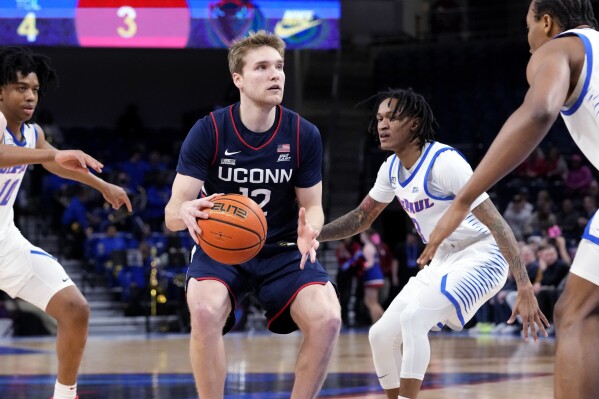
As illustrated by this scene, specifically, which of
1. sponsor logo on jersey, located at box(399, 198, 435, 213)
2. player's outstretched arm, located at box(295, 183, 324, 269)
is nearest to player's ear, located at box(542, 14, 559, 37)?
player's outstretched arm, located at box(295, 183, 324, 269)

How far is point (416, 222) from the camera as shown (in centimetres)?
566

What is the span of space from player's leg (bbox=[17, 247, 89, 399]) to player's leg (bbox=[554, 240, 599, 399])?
10.0ft

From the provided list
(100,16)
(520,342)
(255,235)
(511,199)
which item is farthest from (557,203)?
(255,235)

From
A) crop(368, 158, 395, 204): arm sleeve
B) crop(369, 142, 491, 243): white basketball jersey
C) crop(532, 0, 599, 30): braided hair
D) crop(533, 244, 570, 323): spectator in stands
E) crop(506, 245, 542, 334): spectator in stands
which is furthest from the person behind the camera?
crop(506, 245, 542, 334): spectator in stands

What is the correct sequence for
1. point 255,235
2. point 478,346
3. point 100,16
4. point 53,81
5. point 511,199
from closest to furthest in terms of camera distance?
point 255,235, point 53,81, point 478,346, point 100,16, point 511,199

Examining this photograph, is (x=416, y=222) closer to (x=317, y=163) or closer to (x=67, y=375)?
(x=317, y=163)

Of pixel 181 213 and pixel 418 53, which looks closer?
pixel 181 213

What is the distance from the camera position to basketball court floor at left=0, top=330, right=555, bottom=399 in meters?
7.20

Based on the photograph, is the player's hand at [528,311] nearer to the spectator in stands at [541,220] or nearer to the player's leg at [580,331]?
the player's leg at [580,331]

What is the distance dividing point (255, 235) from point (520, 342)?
865cm

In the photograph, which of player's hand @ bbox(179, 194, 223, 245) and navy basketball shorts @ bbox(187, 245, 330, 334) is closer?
player's hand @ bbox(179, 194, 223, 245)

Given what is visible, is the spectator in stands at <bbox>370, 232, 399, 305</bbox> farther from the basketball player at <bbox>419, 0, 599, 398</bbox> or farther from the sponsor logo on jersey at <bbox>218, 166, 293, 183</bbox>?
the basketball player at <bbox>419, 0, 599, 398</bbox>

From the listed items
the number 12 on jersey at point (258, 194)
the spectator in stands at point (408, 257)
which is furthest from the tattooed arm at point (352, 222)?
the spectator in stands at point (408, 257)

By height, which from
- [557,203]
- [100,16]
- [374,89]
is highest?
[100,16]
